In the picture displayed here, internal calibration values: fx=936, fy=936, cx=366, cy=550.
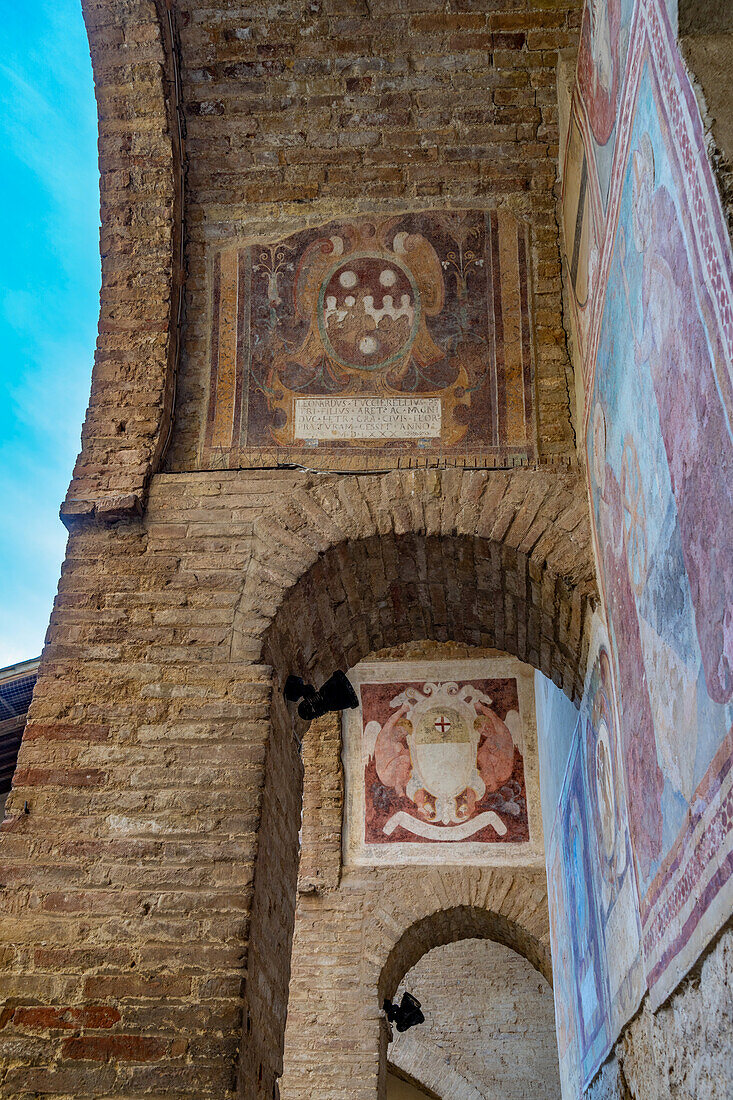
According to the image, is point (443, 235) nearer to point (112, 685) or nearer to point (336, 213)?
point (336, 213)

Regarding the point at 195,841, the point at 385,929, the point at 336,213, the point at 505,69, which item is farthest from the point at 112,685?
the point at 385,929

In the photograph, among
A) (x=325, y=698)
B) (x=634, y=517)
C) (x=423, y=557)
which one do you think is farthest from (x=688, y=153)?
(x=325, y=698)

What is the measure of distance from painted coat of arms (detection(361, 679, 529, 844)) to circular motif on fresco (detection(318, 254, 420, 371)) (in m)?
4.15

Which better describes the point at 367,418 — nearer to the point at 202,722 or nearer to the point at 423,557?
the point at 423,557

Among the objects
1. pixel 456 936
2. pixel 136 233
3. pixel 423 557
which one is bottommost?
pixel 456 936

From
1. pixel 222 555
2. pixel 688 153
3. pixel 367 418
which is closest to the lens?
pixel 688 153

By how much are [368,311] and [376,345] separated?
191 mm

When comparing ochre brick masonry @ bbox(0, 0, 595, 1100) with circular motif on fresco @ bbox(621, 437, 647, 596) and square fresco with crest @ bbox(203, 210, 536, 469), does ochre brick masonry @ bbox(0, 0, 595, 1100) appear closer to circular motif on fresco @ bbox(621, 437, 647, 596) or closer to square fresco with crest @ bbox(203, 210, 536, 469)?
square fresco with crest @ bbox(203, 210, 536, 469)

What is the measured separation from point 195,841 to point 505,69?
11.8 feet

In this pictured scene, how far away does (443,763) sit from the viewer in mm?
7531

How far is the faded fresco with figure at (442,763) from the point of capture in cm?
725

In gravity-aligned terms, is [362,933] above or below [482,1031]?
above

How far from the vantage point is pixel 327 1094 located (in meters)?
6.17

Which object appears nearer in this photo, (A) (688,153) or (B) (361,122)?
(A) (688,153)
